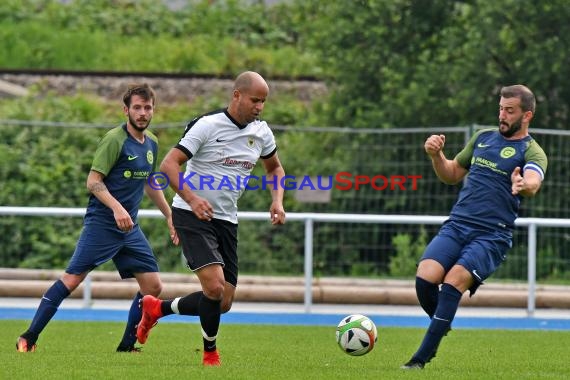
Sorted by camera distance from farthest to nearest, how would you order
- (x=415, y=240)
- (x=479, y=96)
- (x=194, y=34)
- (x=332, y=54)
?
(x=194, y=34)
(x=332, y=54)
(x=479, y=96)
(x=415, y=240)

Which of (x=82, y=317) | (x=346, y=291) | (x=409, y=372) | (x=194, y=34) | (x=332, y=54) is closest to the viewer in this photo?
(x=409, y=372)

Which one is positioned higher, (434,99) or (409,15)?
(409,15)

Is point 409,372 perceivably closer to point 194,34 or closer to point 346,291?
point 346,291

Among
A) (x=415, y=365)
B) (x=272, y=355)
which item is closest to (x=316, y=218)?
(x=272, y=355)

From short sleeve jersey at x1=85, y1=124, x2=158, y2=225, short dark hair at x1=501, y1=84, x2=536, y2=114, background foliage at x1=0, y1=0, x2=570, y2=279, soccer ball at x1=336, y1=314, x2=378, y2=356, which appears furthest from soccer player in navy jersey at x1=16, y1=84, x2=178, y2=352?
background foliage at x1=0, y1=0, x2=570, y2=279

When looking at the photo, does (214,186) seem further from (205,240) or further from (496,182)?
(496,182)

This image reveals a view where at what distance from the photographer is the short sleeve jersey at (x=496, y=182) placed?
8.46 m

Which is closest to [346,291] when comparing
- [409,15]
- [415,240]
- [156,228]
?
[415,240]

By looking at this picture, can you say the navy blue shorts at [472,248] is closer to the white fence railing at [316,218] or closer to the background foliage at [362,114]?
the white fence railing at [316,218]

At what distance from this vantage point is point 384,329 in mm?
12906

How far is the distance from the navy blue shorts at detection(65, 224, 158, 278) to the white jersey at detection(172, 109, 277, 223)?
118 centimetres

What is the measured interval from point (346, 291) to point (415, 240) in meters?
1.95

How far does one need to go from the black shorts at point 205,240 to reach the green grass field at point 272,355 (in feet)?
2.29

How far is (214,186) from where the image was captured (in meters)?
8.45
